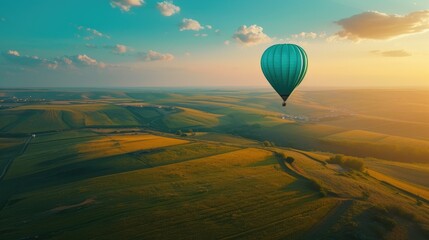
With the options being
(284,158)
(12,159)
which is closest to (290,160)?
(284,158)

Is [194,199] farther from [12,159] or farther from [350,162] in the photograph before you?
[12,159]

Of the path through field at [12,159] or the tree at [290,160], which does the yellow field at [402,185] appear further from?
the path through field at [12,159]

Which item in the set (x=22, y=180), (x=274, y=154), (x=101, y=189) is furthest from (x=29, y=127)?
(x=274, y=154)

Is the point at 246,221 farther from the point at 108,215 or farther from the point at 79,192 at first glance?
the point at 79,192

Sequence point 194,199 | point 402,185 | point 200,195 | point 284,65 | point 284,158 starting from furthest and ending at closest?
point 284,158
point 402,185
point 200,195
point 194,199
point 284,65

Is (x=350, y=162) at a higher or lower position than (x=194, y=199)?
higher

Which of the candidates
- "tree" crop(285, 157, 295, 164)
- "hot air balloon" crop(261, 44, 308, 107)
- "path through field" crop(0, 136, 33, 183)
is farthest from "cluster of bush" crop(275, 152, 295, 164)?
"path through field" crop(0, 136, 33, 183)
